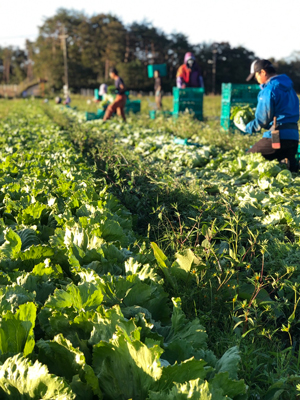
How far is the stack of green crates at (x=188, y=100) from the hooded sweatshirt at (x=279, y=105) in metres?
5.84

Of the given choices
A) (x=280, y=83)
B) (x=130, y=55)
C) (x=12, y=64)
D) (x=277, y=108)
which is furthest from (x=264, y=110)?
(x=12, y=64)

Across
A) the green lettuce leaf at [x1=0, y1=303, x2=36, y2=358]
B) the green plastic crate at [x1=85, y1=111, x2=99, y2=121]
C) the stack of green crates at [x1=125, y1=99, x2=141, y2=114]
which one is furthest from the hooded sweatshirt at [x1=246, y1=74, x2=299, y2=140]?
the stack of green crates at [x1=125, y1=99, x2=141, y2=114]

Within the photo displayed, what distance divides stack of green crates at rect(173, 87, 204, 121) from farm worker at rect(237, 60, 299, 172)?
18.7 ft

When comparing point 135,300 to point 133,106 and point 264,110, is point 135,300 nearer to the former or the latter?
Answer: point 264,110

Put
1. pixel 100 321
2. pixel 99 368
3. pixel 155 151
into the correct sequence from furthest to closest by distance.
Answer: pixel 155 151, pixel 100 321, pixel 99 368

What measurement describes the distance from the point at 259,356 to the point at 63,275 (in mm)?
1257

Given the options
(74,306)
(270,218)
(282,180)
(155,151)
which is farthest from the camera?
(155,151)

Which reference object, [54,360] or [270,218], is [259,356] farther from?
[270,218]

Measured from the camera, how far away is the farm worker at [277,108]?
18.7 feet

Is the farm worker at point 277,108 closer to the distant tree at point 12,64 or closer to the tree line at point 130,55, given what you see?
the tree line at point 130,55

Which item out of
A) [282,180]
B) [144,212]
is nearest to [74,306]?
[144,212]

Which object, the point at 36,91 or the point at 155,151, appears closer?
the point at 155,151

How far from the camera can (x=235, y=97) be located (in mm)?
9828

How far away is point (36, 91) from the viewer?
221ft
